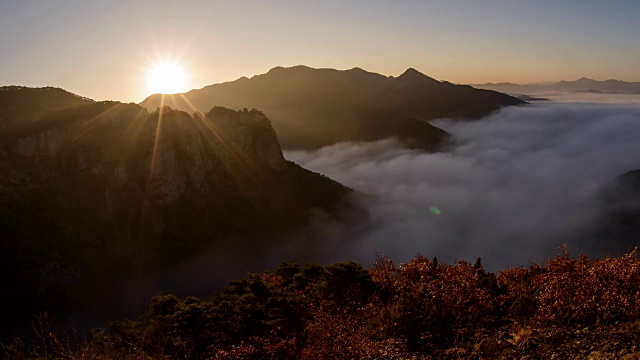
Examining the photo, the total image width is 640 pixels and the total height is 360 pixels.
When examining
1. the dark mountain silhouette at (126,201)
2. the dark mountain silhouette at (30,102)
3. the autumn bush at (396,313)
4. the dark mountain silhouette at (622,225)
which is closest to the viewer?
the autumn bush at (396,313)

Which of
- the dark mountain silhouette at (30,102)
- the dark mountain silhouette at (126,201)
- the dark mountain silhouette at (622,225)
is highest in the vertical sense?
the dark mountain silhouette at (30,102)

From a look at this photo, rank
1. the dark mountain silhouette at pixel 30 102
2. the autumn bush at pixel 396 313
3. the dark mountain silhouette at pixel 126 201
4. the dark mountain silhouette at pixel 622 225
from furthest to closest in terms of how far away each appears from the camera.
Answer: the dark mountain silhouette at pixel 622 225 < the dark mountain silhouette at pixel 30 102 < the dark mountain silhouette at pixel 126 201 < the autumn bush at pixel 396 313

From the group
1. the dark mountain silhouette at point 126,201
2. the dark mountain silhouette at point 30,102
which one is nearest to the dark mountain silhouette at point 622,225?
the dark mountain silhouette at point 126,201

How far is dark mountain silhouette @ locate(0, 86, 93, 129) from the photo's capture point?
71625 millimetres

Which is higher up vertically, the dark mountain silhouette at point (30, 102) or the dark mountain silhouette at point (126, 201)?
the dark mountain silhouette at point (30, 102)

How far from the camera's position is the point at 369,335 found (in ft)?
36.8

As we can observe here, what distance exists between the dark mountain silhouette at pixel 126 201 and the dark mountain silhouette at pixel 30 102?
587 cm

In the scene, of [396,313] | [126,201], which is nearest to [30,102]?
[126,201]

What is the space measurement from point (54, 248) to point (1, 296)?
32.4 ft

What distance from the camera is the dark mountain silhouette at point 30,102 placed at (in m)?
71.6

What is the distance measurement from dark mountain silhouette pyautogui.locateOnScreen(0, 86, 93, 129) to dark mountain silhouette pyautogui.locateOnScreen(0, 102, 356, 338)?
5866 mm

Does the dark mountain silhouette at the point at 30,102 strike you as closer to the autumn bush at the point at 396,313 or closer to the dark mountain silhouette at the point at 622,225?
the autumn bush at the point at 396,313

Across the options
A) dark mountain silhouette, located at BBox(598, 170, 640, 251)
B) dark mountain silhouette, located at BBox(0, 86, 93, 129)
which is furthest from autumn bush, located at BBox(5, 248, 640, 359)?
dark mountain silhouette, located at BBox(598, 170, 640, 251)

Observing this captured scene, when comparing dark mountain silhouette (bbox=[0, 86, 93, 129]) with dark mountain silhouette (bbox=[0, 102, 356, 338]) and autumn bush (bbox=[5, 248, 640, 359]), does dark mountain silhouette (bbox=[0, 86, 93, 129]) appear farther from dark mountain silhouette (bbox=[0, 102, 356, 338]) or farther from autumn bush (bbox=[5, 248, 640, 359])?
autumn bush (bbox=[5, 248, 640, 359])
